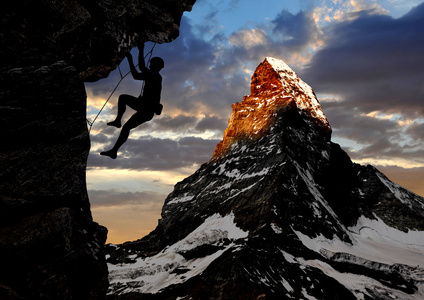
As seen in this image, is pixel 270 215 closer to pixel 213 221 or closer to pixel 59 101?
pixel 213 221

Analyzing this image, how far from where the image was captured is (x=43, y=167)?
10.3m

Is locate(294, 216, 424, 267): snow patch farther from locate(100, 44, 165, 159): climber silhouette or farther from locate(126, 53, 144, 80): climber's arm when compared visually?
locate(126, 53, 144, 80): climber's arm

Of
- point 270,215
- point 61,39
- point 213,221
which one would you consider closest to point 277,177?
point 270,215

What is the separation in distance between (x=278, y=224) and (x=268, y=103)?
51.9m

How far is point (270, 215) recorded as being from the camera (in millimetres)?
109875

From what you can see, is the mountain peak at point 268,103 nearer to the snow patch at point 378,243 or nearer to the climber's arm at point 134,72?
the snow patch at point 378,243

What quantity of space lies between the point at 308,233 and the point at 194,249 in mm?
32422

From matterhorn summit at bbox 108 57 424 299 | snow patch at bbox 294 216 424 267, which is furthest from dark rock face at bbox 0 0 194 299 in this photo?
snow patch at bbox 294 216 424 267

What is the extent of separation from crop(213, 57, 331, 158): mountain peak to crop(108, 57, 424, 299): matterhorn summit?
488 mm

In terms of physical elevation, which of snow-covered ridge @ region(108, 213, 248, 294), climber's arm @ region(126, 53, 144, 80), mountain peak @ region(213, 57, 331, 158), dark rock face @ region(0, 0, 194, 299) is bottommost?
snow-covered ridge @ region(108, 213, 248, 294)

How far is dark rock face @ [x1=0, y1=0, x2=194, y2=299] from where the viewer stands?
31.3ft

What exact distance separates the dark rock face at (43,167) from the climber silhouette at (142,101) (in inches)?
45.3

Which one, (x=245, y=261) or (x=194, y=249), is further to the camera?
(x=194, y=249)

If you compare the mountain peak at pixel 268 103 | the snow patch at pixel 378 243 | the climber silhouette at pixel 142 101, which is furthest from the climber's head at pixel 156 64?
the mountain peak at pixel 268 103
